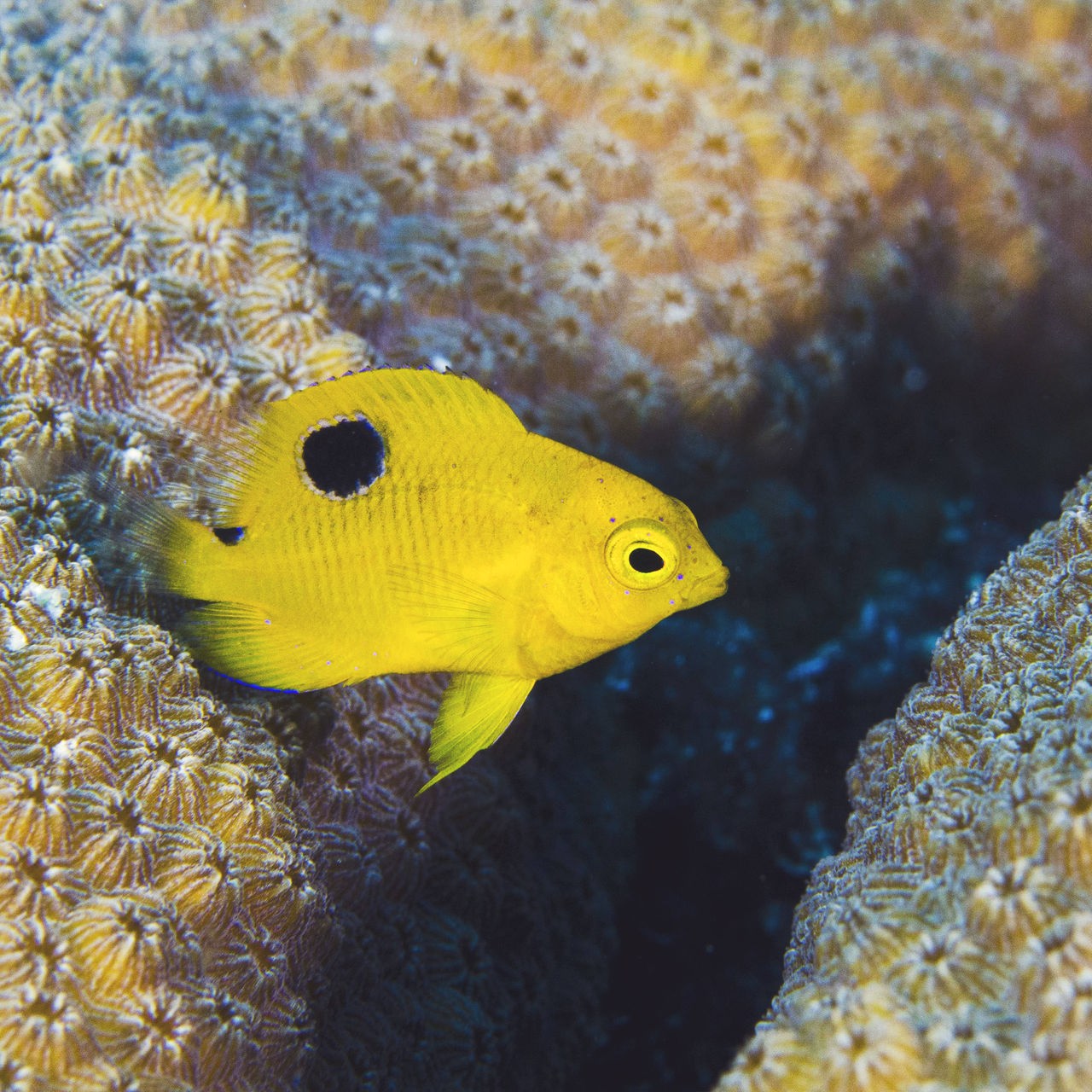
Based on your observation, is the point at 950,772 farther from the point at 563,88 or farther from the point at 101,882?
the point at 563,88

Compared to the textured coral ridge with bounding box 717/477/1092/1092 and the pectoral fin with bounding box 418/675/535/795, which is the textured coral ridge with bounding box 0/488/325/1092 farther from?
the textured coral ridge with bounding box 717/477/1092/1092

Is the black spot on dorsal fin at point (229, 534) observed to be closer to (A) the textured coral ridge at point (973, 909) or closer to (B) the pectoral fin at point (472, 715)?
(B) the pectoral fin at point (472, 715)

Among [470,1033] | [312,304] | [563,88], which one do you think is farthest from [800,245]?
[470,1033]

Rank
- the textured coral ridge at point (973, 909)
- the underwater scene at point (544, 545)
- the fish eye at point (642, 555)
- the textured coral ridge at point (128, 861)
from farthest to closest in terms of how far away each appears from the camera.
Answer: the fish eye at point (642, 555), the underwater scene at point (544, 545), the textured coral ridge at point (128, 861), the textured coral ridge at point (973, 909)

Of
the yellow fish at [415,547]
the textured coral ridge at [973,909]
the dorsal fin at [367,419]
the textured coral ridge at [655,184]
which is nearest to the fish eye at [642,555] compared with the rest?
the yellow fish at [415,547]

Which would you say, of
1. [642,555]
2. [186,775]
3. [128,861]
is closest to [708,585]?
[642,555]

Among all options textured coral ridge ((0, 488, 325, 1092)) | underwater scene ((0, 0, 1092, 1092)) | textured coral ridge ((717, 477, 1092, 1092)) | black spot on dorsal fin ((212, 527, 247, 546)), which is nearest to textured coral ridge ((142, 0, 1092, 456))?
underwater scene ((0, 0, 1092, 1092))

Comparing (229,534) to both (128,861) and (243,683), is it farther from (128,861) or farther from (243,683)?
(128,861)
